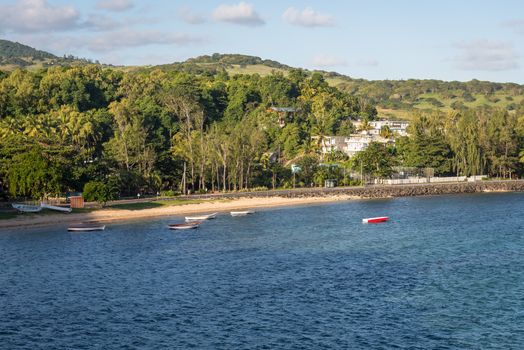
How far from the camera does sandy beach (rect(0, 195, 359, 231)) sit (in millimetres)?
124000

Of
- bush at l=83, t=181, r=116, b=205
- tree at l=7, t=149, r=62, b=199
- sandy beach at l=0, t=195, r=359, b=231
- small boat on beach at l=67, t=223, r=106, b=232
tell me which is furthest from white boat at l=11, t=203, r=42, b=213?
small boat on beach at l=67, t=223, r=106, b=232

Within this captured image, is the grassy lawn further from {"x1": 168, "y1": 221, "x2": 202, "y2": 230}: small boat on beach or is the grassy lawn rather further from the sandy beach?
{"x1": 168, "y1": 221, "x2": 202, "y2": 230}: small boat on beach

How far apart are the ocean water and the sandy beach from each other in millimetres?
5182

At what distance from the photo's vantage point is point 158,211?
141 metres

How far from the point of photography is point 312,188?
595 feet

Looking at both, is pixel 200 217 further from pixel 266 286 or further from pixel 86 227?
pixel 266 286

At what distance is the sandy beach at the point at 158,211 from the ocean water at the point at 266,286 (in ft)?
17.0

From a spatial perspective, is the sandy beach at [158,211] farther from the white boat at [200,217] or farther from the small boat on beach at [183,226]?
the small boat on beach at [183,226]

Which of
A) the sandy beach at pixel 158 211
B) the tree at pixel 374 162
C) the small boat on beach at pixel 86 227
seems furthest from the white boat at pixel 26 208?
the tree at pixel 374 162

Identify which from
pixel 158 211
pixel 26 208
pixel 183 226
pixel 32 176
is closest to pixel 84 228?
pixel 26 208

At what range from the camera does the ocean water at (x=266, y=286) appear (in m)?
60.3

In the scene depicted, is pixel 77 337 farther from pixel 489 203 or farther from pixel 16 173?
pixel 489 203

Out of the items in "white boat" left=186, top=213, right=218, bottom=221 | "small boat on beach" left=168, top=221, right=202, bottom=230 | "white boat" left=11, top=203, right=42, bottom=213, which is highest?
"white boat" left=11, top=203, right=42, bottom=213

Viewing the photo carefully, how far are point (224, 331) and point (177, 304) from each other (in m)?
10.8
